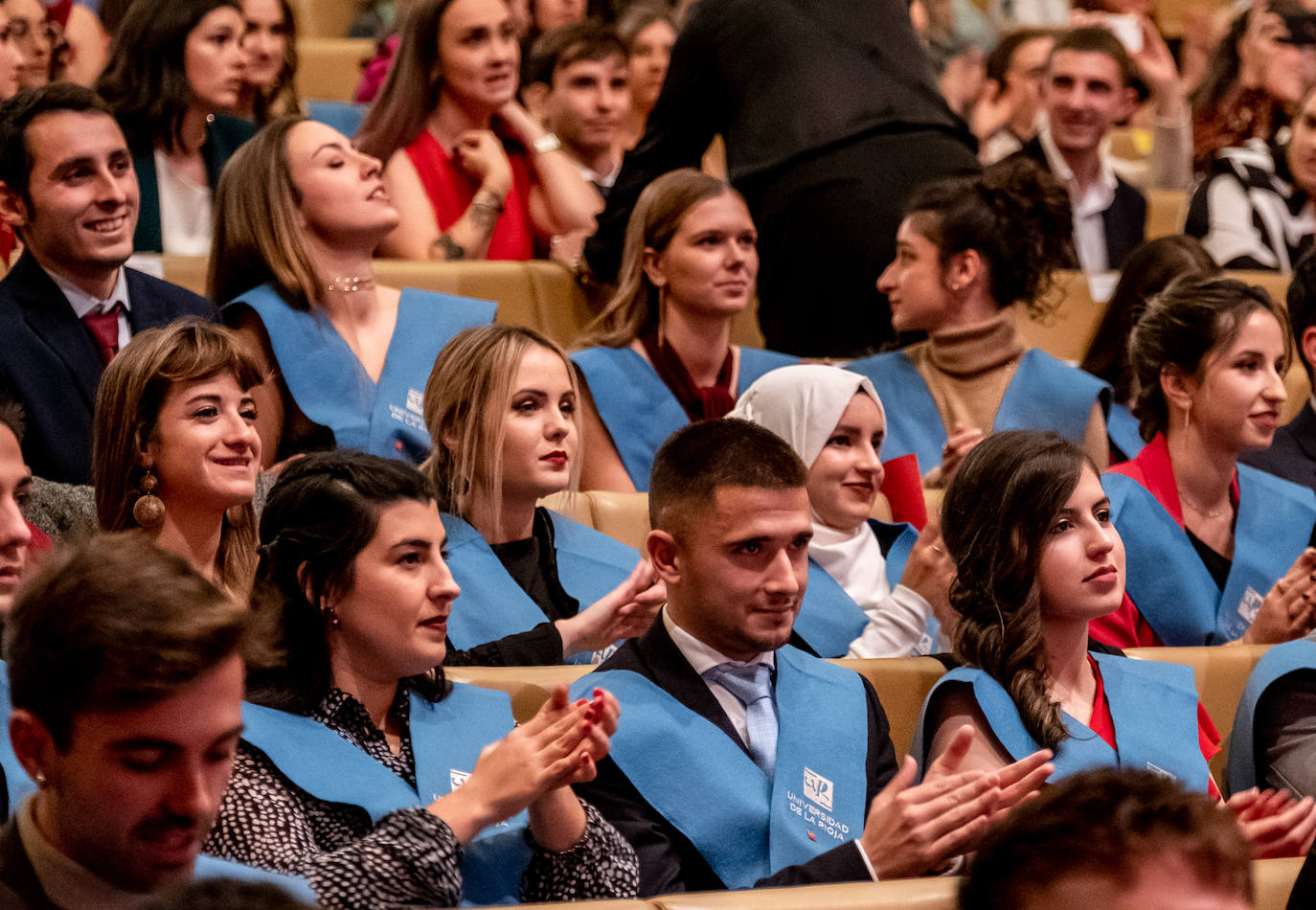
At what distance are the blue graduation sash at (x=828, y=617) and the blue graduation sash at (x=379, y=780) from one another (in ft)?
2.88

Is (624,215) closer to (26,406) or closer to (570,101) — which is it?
(570,101)

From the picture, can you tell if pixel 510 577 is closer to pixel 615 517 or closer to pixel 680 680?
pixel 615 517

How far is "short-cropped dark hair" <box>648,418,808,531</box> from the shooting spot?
222cm

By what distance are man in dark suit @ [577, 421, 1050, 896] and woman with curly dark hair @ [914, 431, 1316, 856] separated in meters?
0.16

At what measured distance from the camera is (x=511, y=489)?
2.77m

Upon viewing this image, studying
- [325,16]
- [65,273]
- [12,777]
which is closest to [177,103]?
[65,273]

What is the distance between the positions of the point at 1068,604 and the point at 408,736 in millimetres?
900

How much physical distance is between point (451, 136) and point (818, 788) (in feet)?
8.03

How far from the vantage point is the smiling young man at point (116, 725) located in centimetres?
136

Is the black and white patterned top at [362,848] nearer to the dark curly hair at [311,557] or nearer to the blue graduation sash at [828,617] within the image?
the dark curly hair at [311,557]

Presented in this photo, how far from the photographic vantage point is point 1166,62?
586 centimetres

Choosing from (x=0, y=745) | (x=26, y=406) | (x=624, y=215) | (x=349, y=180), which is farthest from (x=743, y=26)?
(x=0, y=745)

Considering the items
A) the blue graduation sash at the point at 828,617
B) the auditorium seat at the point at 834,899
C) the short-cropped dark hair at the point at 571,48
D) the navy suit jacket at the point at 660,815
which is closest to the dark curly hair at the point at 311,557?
the navy suit jacket at the point at 660,815

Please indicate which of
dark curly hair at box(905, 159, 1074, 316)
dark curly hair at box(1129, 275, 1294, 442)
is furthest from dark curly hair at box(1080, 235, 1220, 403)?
dark curly hair at box(1129, 275, 1294, 442)
